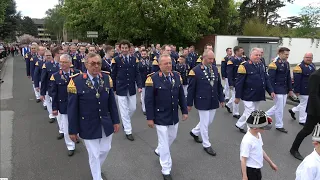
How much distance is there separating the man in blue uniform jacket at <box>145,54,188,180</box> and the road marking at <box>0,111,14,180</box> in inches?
105

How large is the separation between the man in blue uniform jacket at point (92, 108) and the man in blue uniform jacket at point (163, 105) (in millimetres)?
754

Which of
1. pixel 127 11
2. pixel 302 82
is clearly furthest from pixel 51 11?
pixel 302 82

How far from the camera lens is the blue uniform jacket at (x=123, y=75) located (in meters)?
6.88

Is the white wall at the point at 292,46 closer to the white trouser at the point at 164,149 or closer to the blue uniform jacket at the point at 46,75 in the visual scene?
the blue uniform jacket at the point at 46,75

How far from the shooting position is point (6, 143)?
6457mm

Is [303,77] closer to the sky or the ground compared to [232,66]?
closer to the ground

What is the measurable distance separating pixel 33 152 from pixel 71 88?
102 inches

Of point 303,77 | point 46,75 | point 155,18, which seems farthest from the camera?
point 155,18

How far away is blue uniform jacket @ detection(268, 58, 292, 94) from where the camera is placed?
277 inches

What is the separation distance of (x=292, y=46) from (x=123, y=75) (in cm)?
2429

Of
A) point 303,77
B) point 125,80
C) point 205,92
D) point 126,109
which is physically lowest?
point 126,109

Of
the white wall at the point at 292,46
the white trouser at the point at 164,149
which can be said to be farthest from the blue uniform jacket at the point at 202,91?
the white wall at the point at 292,46

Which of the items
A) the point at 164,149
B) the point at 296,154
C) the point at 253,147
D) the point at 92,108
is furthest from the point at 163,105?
the point at 296,154

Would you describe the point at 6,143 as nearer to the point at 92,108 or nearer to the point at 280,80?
the point at 92,108
